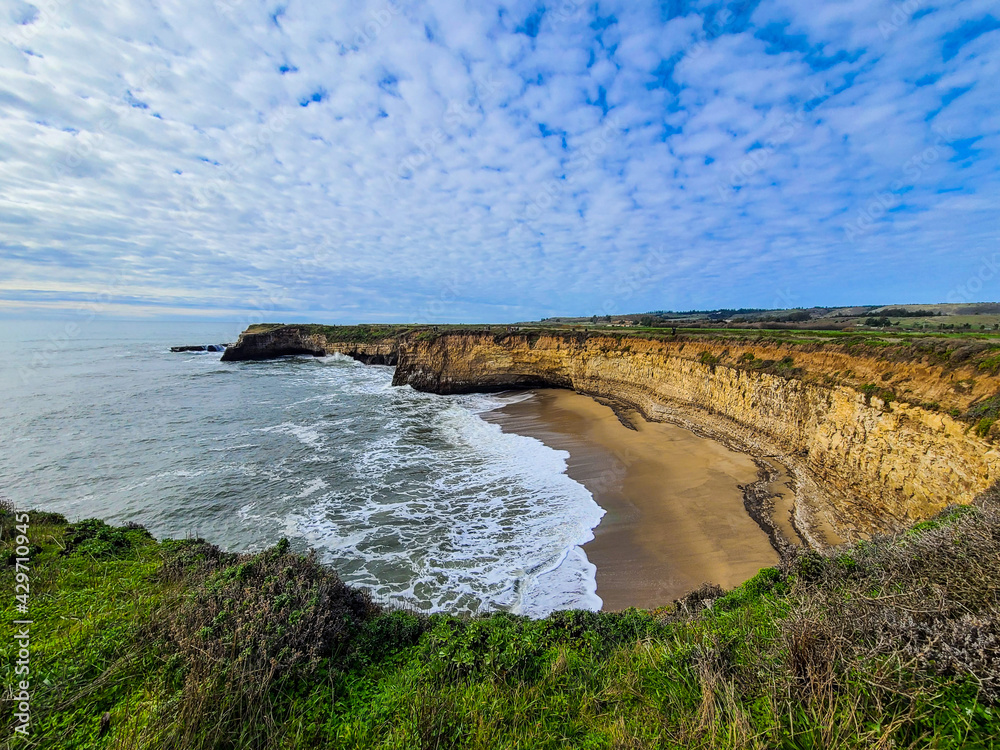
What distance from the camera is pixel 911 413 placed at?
992cm

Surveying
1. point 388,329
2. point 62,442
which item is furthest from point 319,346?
point 62,442

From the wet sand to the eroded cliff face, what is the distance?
70.2 inches

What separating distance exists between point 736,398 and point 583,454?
8.08m

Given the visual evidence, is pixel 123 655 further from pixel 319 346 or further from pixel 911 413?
pixel 319 346

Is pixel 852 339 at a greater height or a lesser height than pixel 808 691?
greater

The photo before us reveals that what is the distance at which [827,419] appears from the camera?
1262 centimetres

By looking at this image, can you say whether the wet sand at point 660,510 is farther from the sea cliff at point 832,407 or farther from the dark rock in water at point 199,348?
the dark rock in water at point 199,348

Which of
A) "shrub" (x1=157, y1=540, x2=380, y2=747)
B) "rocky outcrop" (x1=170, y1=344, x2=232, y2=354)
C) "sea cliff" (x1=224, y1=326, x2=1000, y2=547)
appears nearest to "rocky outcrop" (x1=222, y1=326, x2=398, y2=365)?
"rocky outcrop" (x1=170, y1=344, x2=232, y2=354)

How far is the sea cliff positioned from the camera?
8867 millimetres

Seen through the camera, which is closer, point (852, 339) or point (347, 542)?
point (347, 542)

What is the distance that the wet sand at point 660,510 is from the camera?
26.9ft

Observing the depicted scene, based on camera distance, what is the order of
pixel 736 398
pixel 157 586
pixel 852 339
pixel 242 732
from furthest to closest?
pixel 736 398 → pixel 852 339 → pixel 157 586 → pixel 242 732
